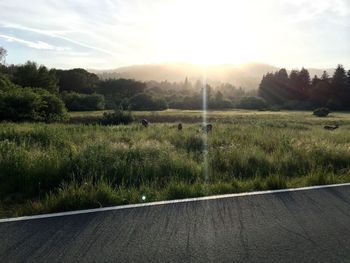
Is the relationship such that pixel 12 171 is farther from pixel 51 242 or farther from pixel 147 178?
pixel 51 242

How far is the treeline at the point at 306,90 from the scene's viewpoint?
89.4 m

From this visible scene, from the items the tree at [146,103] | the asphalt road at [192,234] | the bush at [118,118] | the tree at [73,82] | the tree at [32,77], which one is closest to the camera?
the asphalt road at [192,234]

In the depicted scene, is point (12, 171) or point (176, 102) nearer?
point (12, 171)

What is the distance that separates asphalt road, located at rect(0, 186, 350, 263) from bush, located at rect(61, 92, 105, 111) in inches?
2701

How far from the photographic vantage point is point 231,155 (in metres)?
9.16

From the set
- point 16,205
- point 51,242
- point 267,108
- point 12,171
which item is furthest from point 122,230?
point 267,108

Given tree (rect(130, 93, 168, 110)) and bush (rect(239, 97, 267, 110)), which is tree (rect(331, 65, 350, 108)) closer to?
bush (rect(239, 97, 267, 110))

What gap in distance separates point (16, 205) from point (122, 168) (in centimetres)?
214

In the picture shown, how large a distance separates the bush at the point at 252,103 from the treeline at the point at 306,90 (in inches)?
184

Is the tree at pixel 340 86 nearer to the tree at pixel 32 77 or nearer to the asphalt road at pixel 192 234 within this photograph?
the tree at pixel 32 77

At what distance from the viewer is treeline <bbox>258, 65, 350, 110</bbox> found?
3521 inches

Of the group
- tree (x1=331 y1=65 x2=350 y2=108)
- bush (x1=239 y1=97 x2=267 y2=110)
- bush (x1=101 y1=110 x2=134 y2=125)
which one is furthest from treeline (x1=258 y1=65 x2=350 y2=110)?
bush (x1=101 y1=110 x2=134 y2=125)

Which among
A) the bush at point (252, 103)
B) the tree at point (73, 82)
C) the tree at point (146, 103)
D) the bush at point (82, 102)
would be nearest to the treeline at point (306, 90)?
the bush at point (252, 103)

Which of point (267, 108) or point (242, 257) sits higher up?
point (242, 257)
